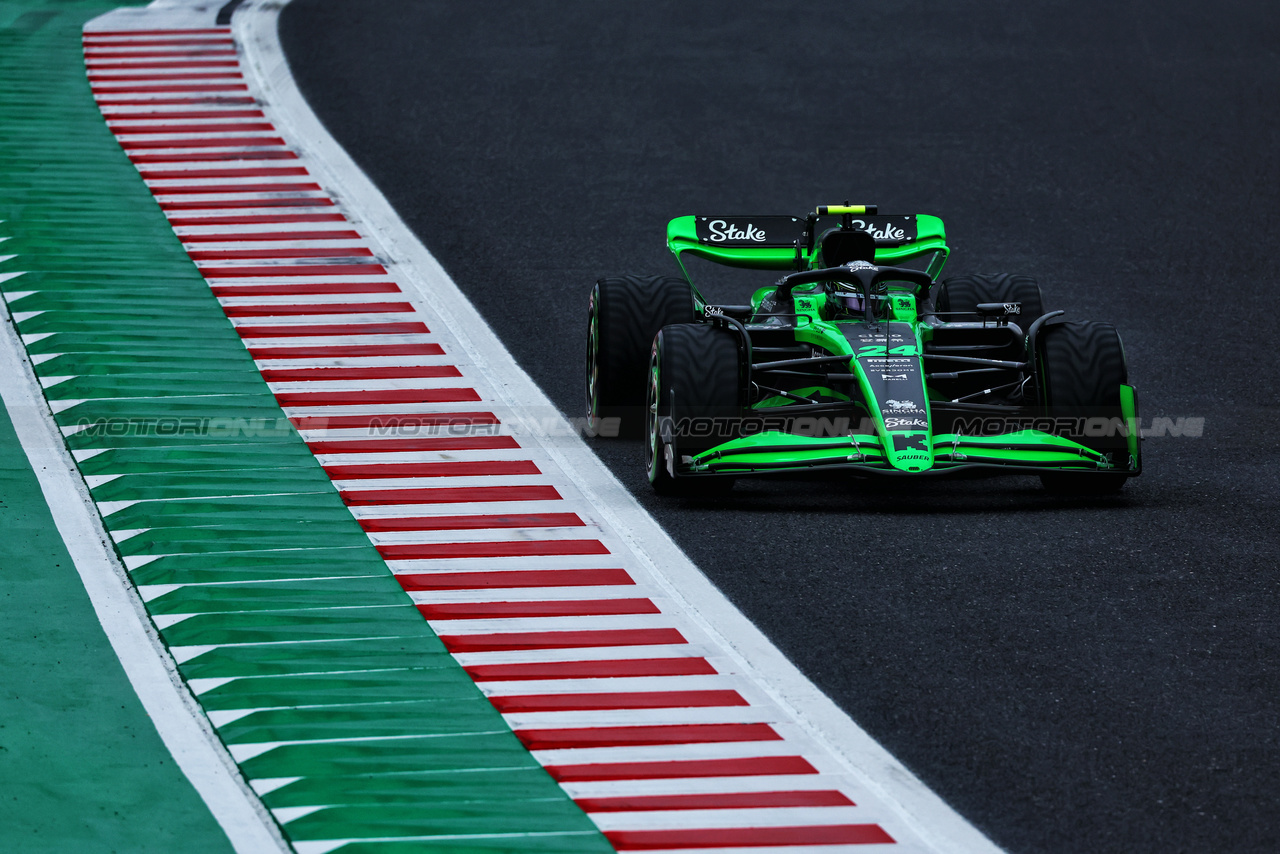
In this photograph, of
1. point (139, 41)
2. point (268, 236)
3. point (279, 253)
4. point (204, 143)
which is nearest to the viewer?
point (279, 253)

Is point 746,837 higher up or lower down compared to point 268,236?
lower down

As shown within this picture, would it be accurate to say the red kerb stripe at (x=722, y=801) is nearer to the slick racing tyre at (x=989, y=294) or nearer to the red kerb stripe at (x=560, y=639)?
the red kerb stripe at (x=560, y=639)

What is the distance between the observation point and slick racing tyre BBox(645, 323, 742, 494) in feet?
32.4

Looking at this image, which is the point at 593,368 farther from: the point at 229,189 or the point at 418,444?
the point at 229,189

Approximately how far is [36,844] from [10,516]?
3.90 m

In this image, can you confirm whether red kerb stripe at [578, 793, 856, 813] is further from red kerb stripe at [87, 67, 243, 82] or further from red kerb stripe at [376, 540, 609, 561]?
red kerb stripe at [87, 67, 243, 82]

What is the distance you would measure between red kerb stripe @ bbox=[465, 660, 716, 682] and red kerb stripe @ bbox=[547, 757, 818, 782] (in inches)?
35.4

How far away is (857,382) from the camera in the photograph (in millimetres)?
10016

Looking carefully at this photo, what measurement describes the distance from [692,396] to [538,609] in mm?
1698

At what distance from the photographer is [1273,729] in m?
7.29

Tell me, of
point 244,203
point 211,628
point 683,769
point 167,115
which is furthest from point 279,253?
point 683,769

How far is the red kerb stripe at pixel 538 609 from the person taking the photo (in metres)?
8.76

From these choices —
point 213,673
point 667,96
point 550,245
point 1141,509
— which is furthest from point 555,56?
point 213,673

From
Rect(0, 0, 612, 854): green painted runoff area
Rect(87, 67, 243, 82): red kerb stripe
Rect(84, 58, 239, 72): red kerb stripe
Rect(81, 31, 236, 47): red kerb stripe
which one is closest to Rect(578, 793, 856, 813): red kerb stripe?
Rect(0, 0, 612, 854): green painted runoff area
